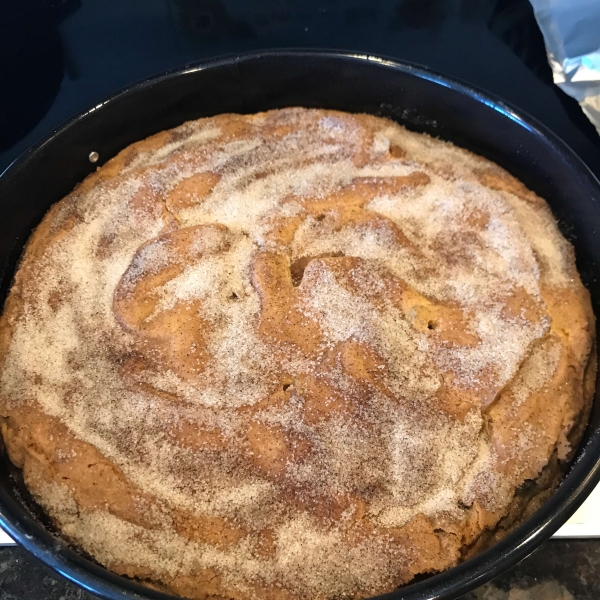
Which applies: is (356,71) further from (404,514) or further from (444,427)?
(404,514)

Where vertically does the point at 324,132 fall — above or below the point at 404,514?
above

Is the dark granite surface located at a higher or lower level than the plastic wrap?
lower

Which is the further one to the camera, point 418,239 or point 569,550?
point 418,239

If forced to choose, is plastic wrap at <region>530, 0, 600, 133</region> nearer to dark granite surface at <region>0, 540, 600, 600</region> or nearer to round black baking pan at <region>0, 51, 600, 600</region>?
round black baking pan at <region>0, 51, 600, 600</region>

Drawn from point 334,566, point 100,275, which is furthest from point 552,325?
point 100,275

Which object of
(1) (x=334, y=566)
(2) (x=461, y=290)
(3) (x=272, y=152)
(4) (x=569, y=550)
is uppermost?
(3) (x=272, y=152)

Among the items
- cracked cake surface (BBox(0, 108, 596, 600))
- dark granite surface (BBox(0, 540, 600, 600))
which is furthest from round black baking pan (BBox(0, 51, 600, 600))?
dark granite surface (BBox(0, 540, 600, 600))

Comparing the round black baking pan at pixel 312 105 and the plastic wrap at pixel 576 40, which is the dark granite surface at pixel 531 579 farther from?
the plastic wrap at pixel 576 40
